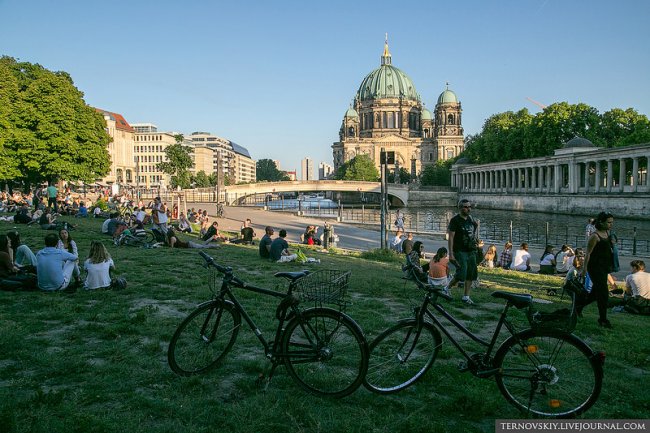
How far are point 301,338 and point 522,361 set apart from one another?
1863 millimetres

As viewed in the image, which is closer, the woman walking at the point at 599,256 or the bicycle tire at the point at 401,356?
the bicycle tire at the point at 401,356

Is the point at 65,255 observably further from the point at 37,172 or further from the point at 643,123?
the point at 643,123

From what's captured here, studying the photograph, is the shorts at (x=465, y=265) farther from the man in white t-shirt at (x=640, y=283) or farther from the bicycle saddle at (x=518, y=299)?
the bicycle saddle at (x=518, y=299)

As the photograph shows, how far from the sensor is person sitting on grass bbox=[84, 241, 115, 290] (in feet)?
27.8

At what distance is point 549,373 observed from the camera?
14.0ft

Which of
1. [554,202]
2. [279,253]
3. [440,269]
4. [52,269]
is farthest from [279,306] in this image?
[554,202]

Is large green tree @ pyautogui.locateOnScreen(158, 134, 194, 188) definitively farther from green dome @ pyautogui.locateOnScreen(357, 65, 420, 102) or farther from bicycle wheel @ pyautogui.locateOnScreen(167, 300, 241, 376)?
green dome @ pyautogui.locateOnScreen(357, 65, 420, 102)

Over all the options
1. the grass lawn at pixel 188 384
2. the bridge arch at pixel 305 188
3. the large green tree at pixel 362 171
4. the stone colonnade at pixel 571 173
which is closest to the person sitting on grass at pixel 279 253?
the grass lawn at pixel 188 384

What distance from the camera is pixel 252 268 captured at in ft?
39.9

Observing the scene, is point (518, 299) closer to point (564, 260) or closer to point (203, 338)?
point (203, 338)

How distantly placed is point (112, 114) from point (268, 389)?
11850cm

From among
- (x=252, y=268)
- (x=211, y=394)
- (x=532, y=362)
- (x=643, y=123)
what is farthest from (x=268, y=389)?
(x=643, y=123)

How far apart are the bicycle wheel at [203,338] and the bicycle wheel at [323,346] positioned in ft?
2.34

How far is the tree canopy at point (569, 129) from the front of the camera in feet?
221
